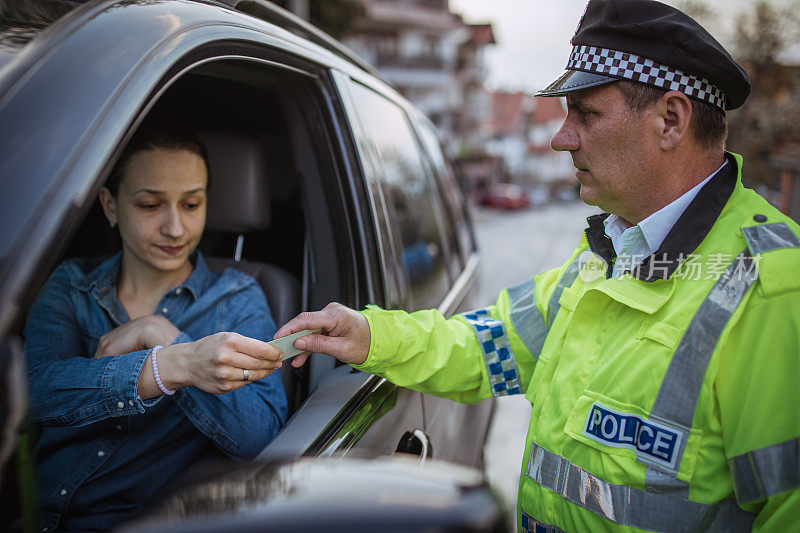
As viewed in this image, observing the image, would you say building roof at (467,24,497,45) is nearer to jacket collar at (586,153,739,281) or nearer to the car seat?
the car seat

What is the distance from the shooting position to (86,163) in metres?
0.88

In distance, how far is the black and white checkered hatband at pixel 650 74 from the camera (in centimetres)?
145

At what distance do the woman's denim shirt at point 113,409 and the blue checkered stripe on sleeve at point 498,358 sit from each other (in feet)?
2.00

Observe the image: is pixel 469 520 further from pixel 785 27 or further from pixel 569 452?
pixel 785 27

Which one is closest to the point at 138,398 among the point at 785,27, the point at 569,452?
the point at 569,452

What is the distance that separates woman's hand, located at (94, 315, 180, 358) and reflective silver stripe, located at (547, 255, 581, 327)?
3.43 feet

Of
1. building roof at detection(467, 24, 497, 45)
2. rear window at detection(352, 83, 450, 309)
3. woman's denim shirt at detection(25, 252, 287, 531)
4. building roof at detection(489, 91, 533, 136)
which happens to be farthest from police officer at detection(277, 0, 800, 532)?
building roof at detection(489, 91, 533, 136)

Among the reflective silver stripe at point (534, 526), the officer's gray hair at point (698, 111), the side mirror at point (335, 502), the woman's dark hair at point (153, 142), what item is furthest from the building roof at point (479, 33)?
the side mirror at point (335, 502)

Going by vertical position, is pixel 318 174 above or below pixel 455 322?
above

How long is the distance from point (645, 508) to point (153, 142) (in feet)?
5.31

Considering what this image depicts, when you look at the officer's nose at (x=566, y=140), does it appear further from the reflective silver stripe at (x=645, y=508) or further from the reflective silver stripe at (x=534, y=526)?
the reflective silver stripe at (x=534, y=526)

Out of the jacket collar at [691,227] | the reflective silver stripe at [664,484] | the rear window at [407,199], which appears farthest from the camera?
the rear window at [407,199]

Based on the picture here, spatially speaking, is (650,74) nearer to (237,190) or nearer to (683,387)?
(683,387)

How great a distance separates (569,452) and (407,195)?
4.57 ft
